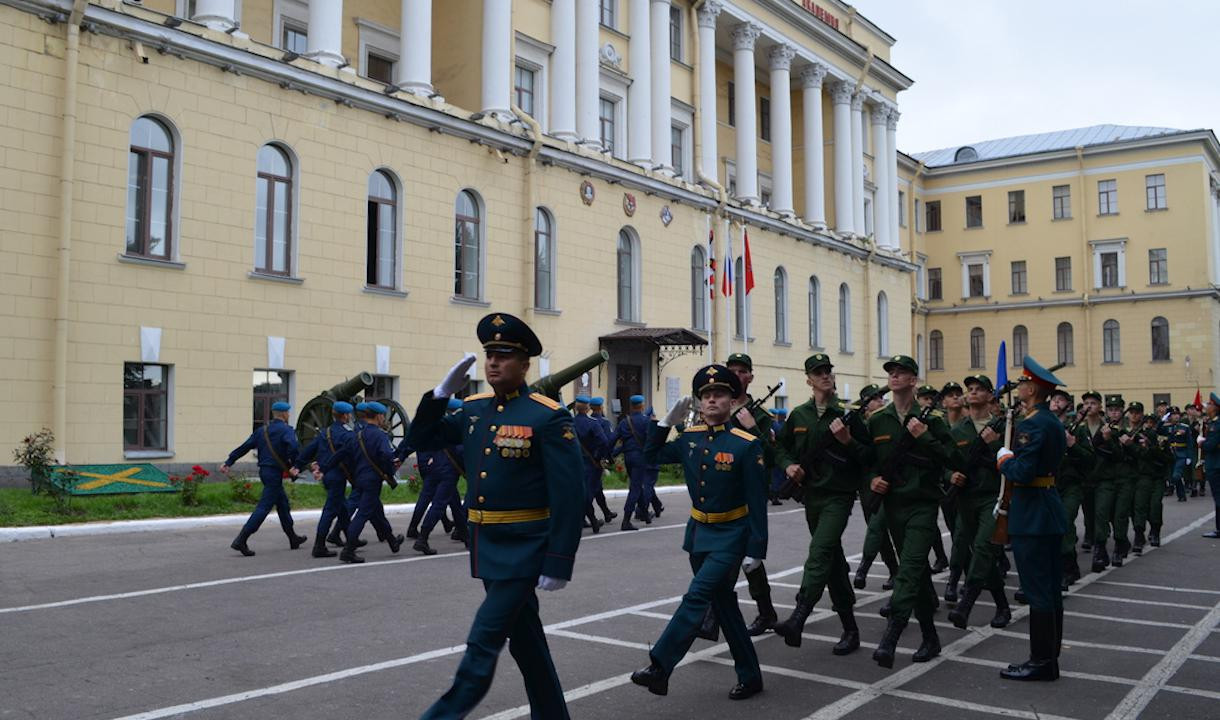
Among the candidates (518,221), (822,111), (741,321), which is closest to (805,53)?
(822,111)

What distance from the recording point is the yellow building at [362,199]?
58.6 ft

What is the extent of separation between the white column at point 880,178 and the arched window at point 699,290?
1467cm

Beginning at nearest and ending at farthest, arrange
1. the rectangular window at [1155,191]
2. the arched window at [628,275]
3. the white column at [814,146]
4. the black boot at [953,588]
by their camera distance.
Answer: the black boot at [953,588], the arched window at [628,275], the white column at [814,146], the rectangular window at [1155,191]

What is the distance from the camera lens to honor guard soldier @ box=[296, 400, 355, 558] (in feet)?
40.9

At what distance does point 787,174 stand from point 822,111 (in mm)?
6642

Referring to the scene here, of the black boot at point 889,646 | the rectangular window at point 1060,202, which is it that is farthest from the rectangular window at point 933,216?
the black boot at point 889,646

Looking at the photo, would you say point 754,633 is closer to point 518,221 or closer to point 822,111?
point 518,221

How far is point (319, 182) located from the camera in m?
22.1

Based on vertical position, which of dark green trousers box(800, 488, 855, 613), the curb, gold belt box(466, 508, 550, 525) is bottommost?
the curb

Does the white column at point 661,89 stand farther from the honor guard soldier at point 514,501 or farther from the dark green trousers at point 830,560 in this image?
the honor guard soldier at point 514,501

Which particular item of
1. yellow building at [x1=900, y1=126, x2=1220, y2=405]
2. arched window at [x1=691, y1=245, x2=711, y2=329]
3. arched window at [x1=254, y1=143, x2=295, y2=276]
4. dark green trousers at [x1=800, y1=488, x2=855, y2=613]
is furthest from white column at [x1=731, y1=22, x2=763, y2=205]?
dark green trousers at [x1=800, y1=488, x2=855, y2=613]

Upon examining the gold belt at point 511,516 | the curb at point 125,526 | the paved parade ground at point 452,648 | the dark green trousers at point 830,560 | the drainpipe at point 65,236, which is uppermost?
the drainpipe at point 65,236

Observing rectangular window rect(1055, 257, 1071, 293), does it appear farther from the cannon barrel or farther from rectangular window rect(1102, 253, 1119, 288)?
the cannon barrel

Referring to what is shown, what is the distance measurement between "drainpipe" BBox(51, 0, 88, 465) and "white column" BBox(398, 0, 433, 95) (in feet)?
25.8
